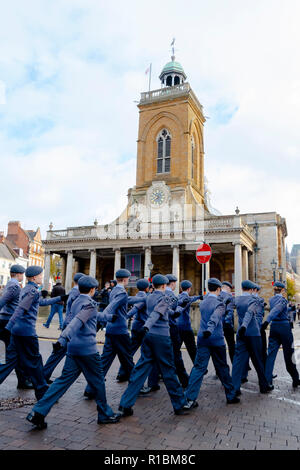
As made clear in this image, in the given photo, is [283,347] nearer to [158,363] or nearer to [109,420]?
[158,363]

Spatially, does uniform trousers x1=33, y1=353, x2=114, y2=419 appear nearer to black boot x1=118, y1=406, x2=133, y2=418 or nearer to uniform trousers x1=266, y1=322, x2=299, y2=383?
black boot x1=118, y1=406, x2=133, y2=418

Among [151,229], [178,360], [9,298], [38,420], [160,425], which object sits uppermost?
[151,229]

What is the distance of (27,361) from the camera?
16.8ft

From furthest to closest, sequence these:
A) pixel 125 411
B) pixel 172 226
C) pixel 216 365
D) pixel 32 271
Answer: pixel 172 226, pixel 216 365, pixel 32 271, pixel 125 411

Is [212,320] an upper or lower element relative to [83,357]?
upper

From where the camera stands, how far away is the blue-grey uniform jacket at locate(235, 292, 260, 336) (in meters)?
6.20

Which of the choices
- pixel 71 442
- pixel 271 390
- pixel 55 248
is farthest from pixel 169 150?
pixel 71 442

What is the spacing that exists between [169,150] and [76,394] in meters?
33.8

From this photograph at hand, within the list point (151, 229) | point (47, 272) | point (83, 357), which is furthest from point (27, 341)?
point (47, 272)

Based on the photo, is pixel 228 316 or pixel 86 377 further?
pixel 228 316

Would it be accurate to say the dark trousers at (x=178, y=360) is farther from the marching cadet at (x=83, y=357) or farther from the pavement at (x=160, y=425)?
the marching cadet at (x=83, y=357)

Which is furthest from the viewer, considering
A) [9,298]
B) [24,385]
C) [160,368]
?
[24,385]

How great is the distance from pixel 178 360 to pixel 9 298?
10.8 ft

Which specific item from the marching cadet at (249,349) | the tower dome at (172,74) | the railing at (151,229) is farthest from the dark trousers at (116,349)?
the tower dome at (172,74)
